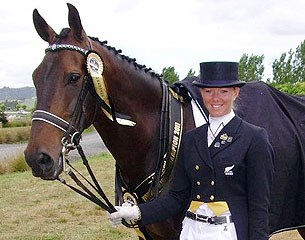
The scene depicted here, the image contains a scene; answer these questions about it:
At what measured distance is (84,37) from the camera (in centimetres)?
330

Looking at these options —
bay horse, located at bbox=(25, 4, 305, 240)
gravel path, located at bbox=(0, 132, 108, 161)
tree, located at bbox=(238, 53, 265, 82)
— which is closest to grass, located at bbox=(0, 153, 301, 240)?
bay horse, located at bbox=(25, 4, 305, 240)

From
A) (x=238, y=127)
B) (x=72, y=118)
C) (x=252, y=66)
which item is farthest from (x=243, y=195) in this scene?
(x=252, y=66)

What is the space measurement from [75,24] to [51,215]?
6.01 metres

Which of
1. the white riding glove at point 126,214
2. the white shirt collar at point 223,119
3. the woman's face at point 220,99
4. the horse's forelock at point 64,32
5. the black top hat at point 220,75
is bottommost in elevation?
the white riding glove at point 126,214

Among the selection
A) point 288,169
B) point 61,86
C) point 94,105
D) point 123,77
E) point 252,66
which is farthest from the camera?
point 252,66

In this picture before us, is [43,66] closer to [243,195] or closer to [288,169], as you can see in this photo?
[243,195]

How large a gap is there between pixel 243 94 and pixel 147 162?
1107mm

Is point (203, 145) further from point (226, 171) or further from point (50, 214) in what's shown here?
point (50, 214)

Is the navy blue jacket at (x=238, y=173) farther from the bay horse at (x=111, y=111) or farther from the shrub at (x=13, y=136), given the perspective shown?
the shrub at (x=13, y=136)

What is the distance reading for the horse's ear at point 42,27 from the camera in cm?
334

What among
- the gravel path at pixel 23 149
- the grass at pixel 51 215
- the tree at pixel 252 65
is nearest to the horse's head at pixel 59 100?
the grass at pixel 51 215

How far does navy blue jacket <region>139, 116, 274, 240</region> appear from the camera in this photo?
257 centimetres

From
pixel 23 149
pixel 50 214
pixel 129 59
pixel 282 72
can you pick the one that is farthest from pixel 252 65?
pixel 129 59

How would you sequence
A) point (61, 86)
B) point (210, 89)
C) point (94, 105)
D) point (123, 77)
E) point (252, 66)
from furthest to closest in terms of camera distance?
1. point (252, 66)
2. point (123, 77)
3. point (94, 105)
4. point (61, 86)
5. point (210, 89)
